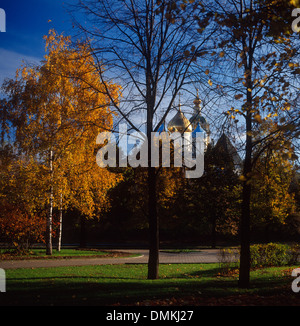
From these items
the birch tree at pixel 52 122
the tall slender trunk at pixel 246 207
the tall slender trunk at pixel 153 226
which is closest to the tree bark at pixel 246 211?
the tall slender trunk at pixel 246 207

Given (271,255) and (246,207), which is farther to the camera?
(271,255)

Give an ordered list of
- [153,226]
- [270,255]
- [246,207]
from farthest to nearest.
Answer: [270,255], [153,226], [246,207]

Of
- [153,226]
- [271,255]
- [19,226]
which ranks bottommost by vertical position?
[271,255]

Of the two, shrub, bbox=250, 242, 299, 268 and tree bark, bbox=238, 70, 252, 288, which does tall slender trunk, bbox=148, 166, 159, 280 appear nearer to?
tree bark, bbox=238, 70, 252, 288

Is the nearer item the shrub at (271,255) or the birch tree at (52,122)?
the shrub at (271,255)

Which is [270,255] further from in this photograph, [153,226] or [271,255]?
[153,226]

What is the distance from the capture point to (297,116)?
7.98 metres

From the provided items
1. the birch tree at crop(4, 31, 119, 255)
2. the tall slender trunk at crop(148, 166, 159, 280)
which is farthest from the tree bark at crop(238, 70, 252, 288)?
the birch tree at crop(4, 31, 119, 255)

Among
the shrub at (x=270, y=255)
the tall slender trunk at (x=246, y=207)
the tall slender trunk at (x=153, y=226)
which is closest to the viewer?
the tall slender trunk at (x=246, y=207)

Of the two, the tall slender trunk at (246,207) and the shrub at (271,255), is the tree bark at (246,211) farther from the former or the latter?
the shrub at (271,255)

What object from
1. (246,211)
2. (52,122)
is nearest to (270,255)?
(246,211)

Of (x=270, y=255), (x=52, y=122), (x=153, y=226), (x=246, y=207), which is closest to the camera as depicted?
(x=246, y=207)
